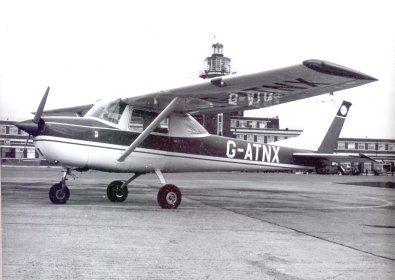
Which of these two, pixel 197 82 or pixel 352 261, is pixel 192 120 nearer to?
pixel 197 82

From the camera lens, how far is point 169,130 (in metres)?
11.5

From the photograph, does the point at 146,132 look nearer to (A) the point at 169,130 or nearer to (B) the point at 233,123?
(A) the point at 169,130

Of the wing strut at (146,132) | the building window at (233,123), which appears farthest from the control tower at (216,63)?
the wing strut at (146,132)

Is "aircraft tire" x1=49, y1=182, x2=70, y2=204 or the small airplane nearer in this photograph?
the small airplane

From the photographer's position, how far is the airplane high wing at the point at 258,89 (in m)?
8.28

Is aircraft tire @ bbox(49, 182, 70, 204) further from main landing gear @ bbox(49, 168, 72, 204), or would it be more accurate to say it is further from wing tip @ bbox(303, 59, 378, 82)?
wing tip @ bbox(303, 59, 378, 82)

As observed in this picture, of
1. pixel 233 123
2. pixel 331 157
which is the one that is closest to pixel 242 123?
pixel 233 123

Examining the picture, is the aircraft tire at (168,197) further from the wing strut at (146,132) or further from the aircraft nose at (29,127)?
the aircraft nose at (29,127)

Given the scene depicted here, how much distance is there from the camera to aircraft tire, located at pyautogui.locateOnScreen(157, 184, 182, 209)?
404 inches

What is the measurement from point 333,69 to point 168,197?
454cm

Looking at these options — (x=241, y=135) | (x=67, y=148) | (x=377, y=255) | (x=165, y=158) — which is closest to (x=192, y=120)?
(x=165, y=158)

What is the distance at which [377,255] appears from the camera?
5402 millimetres

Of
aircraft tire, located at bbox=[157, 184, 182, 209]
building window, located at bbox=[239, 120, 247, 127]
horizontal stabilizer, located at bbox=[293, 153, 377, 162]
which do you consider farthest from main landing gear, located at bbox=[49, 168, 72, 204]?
building window, located at bbox=[239, 120, 247, 127]

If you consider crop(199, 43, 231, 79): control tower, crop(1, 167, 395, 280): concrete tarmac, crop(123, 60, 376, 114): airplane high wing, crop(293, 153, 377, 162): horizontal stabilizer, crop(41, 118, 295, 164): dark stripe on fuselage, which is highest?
crop(199, 43, 231, 79): control tower
